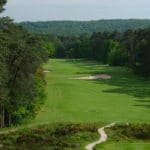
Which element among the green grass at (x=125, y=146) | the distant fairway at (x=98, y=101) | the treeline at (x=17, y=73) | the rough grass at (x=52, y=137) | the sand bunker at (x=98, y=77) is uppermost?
the treeline at (x=17, y=73)

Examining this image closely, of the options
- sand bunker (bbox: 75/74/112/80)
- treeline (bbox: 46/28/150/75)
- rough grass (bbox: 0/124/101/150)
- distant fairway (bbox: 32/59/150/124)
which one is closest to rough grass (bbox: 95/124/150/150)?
rough grass (bbox: 0/124/101/150)

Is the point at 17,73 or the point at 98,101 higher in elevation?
the point at 17,73

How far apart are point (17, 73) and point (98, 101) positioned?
846 inches

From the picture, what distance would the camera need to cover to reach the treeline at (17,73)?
50.2 metres

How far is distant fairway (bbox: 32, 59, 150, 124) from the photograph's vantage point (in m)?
56.5

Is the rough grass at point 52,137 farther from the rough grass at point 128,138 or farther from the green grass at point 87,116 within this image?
the rough grass at point 128,138

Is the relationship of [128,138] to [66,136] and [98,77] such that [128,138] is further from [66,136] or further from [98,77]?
[98,77]

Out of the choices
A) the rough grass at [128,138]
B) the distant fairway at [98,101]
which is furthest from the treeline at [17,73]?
the rough grass at [128,138]

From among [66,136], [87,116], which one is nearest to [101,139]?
[66,136]

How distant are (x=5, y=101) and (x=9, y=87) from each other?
1549 mm

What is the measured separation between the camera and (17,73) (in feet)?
170

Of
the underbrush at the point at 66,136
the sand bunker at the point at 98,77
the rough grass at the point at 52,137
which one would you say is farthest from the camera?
the sand bunker at the point at 98,77

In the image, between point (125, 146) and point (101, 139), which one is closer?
point (125, 146)

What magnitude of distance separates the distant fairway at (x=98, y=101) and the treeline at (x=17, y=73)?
2.56 m
